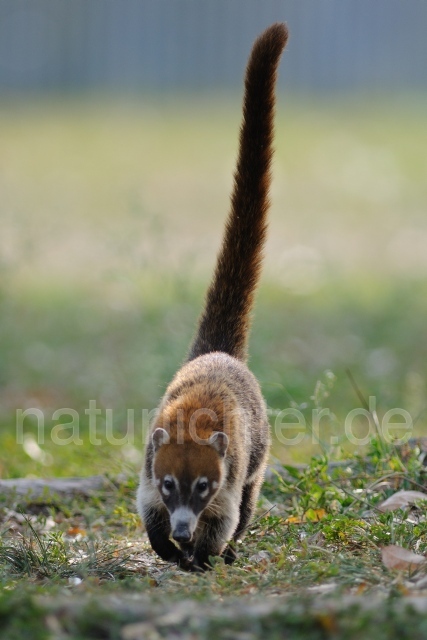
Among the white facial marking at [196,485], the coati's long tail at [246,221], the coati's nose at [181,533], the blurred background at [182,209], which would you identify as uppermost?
the coati's long tail at [246,221]

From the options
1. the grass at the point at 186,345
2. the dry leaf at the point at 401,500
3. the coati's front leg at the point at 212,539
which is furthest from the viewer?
the dry leaf at the point at 401,500

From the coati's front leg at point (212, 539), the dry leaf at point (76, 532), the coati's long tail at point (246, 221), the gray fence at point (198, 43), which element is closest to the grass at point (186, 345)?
the dry leaf at point (76, 532)

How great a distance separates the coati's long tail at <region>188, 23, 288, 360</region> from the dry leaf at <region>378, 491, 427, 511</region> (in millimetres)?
1045

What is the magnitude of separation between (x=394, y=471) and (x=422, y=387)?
10.1 feet

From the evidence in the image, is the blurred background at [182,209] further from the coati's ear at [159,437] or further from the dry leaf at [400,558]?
the dry leaf at [400,558]

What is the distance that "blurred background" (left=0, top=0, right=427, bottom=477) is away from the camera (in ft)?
24.6

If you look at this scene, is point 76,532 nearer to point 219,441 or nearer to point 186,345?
point 219,441

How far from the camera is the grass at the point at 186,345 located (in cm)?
324

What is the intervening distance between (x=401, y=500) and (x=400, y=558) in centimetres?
87

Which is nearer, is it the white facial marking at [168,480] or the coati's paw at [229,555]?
the white facial marking at [168,480]

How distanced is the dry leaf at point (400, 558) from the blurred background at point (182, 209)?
4.02ft

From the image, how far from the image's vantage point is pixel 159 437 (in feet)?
13.2

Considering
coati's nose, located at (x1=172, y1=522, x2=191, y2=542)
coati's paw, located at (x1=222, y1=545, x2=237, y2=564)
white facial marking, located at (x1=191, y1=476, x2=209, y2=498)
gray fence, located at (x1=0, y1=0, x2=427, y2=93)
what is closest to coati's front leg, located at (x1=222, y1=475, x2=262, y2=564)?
coati's paw, located at (x1=222, y1=545, x2=237, y2=564)

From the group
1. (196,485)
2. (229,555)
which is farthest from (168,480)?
(229,555)
